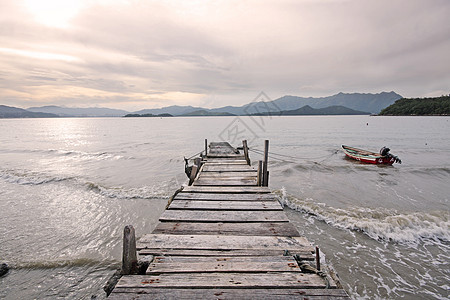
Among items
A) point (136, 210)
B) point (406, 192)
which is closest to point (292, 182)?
point (406, 192)

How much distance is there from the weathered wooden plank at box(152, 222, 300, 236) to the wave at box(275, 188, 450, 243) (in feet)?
17.7

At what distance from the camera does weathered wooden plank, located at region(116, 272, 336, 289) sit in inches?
120

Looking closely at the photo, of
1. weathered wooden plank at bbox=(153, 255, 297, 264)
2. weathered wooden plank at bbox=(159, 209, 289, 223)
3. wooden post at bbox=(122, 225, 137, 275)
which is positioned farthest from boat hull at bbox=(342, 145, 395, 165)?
wooden post at bbox=(122, 225, 137, 275)

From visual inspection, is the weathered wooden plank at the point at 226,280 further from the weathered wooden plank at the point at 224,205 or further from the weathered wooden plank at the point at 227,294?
the weathered wooden plank at the point at 224,205

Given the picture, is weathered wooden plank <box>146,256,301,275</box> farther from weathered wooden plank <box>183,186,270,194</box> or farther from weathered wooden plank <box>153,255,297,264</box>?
weathered wooden plank <box>183,186,270,194</box>

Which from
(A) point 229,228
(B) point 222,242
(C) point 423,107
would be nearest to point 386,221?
(A) point 229,228

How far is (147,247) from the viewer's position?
3982 mm

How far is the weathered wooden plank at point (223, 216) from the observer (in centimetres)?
522

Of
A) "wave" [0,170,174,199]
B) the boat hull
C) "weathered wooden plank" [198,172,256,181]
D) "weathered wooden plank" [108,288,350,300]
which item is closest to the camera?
"weathered wooden plank" [108,288,350,300]

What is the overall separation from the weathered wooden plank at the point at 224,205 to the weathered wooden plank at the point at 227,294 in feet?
9.59

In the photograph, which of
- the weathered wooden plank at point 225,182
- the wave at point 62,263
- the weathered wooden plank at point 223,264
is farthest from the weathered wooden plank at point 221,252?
the weathered wooden plank at point 225,182

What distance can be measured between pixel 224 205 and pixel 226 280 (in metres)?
3.05

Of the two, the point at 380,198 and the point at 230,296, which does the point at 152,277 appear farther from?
the point at 380,198

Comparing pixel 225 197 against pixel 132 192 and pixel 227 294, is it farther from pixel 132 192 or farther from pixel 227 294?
pixel 132 192
